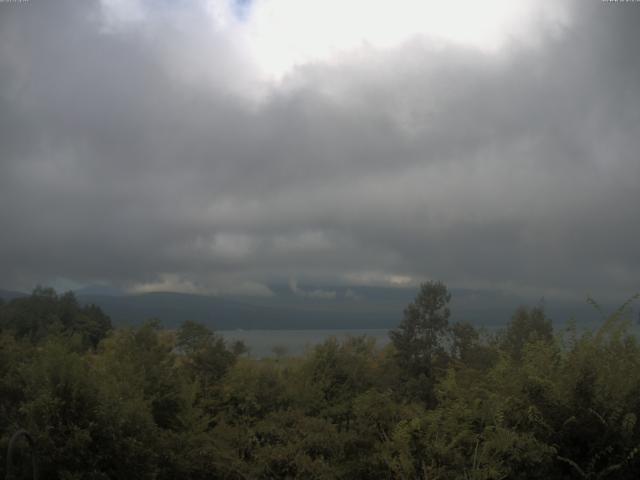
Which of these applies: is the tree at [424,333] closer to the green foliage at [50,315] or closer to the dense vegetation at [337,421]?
the dense vegetation at [337,421]

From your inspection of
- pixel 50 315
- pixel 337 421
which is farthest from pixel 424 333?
pixel 50 315

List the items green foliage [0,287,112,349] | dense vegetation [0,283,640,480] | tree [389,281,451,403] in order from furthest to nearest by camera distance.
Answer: green foliage [0,287,112,349], tree [389,281,451,403], dense vegetation [0,283,640,480]

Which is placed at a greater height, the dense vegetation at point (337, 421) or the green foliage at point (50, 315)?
the green foliage at point (50, 315)

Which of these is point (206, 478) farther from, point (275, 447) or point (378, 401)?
point (378, 401)

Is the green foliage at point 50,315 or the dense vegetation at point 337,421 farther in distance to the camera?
the green foliage at point 50,315

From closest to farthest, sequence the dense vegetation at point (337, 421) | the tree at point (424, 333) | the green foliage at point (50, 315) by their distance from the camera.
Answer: the dense vegetation at point (337, 421)
the tree at point (424, 333)
the green foliage at point (50, 315)

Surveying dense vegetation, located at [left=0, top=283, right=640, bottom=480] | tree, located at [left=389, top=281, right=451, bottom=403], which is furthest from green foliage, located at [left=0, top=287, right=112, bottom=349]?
dense vegetation, located at [left=0, top=283, right=640, bottom=480]

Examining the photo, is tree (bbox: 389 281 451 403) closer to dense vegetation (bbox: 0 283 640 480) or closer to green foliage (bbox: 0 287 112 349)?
dense vegetation (bbox: 0 283 640 480)

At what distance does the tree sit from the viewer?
16781 millimetres

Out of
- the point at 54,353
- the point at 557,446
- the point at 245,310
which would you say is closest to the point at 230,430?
the point at 54,353

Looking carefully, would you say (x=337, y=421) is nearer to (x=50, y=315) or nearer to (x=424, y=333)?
(x=424, y=333)

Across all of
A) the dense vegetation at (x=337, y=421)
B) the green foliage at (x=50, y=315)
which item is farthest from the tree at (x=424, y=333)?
the green foliage at (x=50, y=315)

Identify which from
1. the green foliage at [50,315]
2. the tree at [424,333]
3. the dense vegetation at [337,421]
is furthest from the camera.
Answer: the green foliage at [50,315]

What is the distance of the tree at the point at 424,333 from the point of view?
16.8m
